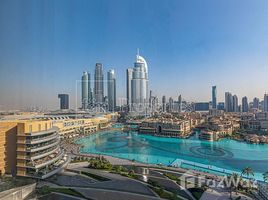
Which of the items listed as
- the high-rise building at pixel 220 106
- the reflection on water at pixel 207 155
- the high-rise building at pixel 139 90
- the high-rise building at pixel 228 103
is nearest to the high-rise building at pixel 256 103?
the high-rise building at pixel 228 103

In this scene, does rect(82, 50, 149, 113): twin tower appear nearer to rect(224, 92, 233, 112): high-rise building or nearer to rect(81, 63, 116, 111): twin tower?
rect(81, 63, 116, 111): twin tower

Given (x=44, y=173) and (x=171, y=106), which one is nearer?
(x=44, y=173)

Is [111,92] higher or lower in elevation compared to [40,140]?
higher

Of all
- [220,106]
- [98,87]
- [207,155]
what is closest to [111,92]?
[98,87]

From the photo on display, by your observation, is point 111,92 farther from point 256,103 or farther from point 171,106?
point 256,103

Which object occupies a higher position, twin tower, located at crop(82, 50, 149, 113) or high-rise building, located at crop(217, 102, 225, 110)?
twin tower, located at crop(82, 50, 149, 113)

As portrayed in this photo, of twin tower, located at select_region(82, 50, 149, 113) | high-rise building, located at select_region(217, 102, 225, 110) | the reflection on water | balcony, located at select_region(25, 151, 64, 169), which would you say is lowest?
the reflection on water

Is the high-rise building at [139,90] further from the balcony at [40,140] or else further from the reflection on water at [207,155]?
the balcony at [40,140]

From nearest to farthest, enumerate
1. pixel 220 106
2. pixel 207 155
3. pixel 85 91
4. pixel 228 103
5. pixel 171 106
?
pixel 207 155
pixel 85 91
pixel 228 103
pixel 220 106
pixel 171 106

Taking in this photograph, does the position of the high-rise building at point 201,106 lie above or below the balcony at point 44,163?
above

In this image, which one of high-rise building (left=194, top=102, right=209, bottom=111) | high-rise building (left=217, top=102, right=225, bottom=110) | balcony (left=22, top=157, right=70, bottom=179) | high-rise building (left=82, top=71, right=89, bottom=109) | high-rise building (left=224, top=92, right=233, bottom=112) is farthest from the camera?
high-rise building (left=194, top=102, right=209, bottom=111)

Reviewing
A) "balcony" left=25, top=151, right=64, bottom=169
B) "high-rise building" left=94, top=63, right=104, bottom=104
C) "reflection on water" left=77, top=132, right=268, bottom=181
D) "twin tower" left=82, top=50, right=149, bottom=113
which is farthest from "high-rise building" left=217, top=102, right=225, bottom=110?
"balcony" left=25, top=151, right=64, bottom=169

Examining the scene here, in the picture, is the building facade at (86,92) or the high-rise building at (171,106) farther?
the high-rise building at (171,106)

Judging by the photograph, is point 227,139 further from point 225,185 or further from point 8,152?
point 8,152
